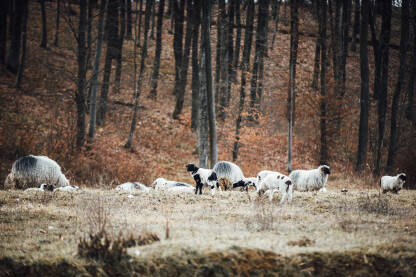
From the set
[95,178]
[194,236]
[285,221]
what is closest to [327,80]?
[95,178]

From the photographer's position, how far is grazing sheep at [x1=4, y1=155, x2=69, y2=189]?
11673mm

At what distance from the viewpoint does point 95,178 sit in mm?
14414

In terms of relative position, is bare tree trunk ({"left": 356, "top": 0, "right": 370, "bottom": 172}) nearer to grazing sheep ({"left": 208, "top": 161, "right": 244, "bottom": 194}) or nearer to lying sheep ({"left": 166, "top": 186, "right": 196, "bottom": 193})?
grazing sheep ({"left": 208, "top": 161, "right": 244, "bottom": 194})

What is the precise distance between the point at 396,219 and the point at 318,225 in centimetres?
173

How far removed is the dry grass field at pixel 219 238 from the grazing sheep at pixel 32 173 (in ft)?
10.0

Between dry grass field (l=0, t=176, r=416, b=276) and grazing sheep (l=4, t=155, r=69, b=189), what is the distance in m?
3.06

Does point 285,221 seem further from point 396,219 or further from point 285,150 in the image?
point 285,150

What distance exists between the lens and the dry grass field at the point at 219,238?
5312 millimetres

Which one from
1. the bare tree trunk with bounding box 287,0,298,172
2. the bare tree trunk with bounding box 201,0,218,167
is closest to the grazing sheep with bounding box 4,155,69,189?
the bare tree trunk with bounding box 201,0,218,167

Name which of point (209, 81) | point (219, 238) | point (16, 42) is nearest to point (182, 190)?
point (209, 81)

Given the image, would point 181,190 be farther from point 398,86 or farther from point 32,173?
point 398,86

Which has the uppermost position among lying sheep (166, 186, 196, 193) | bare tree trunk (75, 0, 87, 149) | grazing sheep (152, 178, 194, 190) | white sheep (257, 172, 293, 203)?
bare tree trunk (75, 0, 87, 149)

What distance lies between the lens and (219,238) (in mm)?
5875

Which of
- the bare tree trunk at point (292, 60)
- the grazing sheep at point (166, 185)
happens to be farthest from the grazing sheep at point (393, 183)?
the bare tree trunk at point (292, 60)
